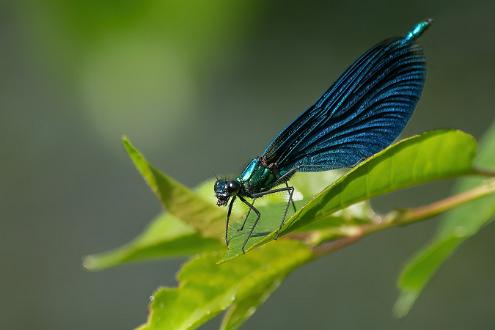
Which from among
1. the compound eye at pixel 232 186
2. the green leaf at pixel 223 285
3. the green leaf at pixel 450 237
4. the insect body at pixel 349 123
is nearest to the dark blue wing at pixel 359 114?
the insect body at pixel 349 123

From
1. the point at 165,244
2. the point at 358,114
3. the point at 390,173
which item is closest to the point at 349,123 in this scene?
the point at 358,114

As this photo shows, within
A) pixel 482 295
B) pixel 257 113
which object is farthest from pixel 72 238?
pixel 482 295

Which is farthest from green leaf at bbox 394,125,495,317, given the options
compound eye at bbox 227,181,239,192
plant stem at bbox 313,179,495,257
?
compound eye at bbox 227,181,239,192

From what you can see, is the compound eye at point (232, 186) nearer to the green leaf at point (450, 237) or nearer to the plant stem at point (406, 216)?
the plant stem at point (406, 216)

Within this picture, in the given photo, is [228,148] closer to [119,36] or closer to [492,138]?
[119,36]

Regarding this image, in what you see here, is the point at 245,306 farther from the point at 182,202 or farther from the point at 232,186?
the point at 232,186
